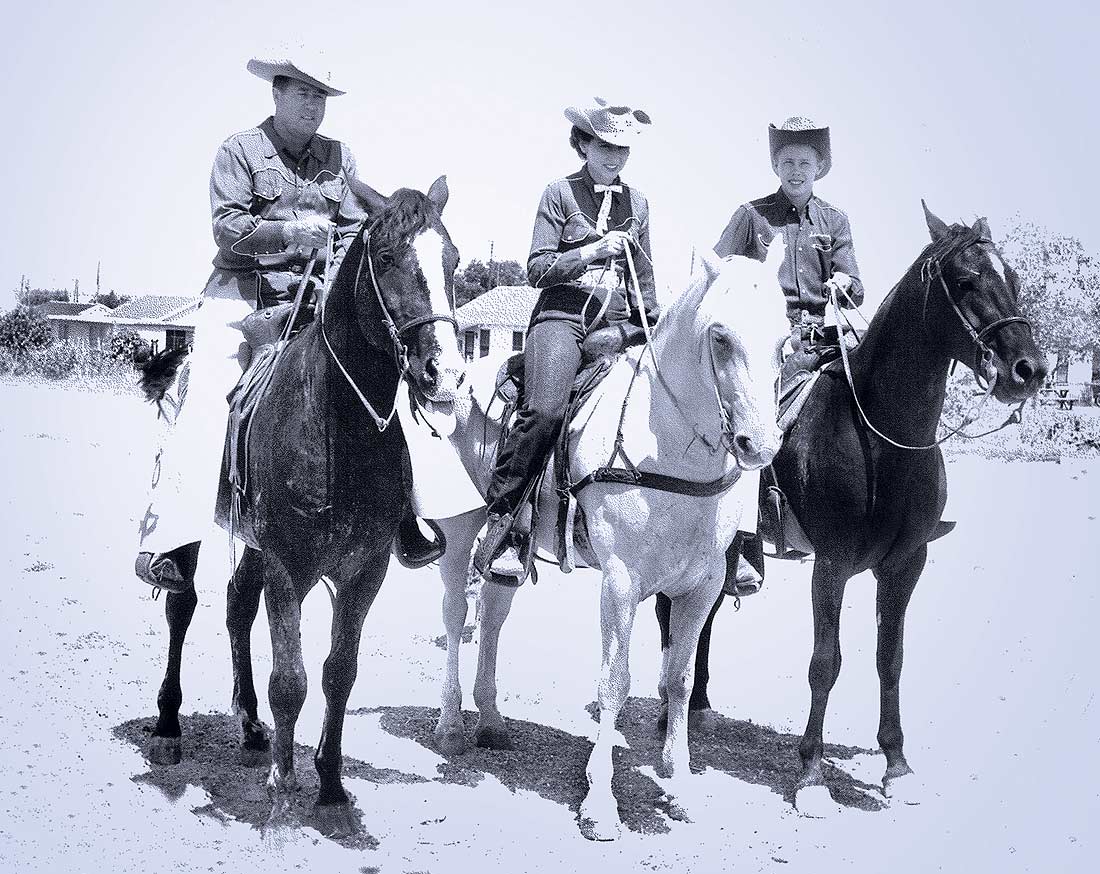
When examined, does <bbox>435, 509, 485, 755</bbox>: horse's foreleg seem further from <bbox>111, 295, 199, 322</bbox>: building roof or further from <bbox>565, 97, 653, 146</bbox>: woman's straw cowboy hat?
<bbox>111, 295, 199, 322</bbox>: building roof

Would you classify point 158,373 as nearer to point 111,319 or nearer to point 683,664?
point 683,664

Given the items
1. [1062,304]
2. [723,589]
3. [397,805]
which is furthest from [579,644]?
[1062,304]

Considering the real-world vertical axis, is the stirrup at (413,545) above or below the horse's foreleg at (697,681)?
above

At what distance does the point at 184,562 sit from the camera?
233 inches

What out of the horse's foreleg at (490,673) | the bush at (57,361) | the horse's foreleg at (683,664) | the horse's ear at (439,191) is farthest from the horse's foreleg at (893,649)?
the bush at (57,361)

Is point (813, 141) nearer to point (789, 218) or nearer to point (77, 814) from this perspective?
point (789, 218)

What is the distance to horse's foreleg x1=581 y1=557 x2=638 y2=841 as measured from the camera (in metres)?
5.42

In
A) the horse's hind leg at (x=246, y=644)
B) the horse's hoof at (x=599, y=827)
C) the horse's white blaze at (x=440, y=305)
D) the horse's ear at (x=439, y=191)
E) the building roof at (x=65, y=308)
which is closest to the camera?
the horse's white blaze at (x=440, y=305)

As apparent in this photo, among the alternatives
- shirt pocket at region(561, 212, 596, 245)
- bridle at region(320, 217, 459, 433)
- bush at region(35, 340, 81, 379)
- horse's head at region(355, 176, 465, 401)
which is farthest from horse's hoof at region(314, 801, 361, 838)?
bush at region(35, 340, 81, 379)

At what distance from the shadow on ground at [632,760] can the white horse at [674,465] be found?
1.01 ft

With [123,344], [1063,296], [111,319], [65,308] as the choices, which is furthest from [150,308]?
[1063,296]

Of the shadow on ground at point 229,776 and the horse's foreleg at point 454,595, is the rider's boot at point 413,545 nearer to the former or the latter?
the horse's foreleg at point 454,595

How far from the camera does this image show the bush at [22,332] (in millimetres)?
41969

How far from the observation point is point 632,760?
6570 mm
